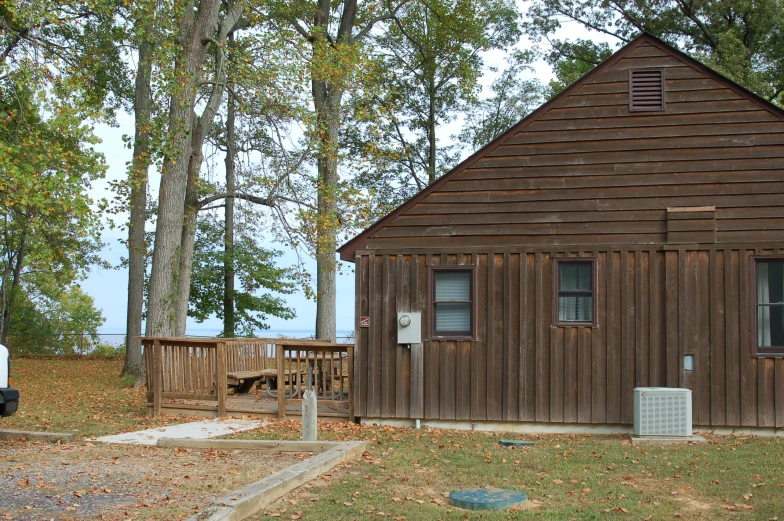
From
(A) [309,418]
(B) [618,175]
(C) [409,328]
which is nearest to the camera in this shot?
(A) [309,418]

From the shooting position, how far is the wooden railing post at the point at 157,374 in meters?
13.9

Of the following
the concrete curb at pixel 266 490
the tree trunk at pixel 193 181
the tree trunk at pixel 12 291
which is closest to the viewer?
the concrete curb at pixel 266 490

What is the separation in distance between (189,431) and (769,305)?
8.42m

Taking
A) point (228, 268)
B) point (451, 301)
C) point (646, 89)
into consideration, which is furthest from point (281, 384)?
point (228, 268)

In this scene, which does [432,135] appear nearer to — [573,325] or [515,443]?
[573,325]

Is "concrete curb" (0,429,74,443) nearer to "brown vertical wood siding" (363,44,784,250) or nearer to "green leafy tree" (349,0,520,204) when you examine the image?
"brown vertical wood siding" (363,44,784,250)

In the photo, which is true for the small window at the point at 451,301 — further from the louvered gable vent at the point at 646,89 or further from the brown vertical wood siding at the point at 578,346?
the louvered gable vent at the point at 646,89

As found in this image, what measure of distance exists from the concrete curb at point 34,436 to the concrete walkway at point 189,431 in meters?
0.49

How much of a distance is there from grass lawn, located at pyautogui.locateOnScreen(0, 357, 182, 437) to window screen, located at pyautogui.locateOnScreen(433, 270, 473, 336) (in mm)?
4466

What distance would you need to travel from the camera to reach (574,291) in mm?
12547

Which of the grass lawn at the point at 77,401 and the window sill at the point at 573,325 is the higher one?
the window sill at the point at 573,325

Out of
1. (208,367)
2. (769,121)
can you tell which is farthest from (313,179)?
(769,121)

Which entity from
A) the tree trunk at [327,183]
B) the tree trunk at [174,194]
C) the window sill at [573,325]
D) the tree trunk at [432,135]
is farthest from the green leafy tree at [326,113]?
the window sill at [573,325]

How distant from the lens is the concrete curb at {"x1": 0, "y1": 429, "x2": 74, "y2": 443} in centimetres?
1073
